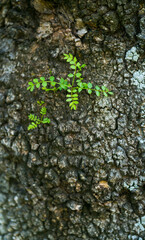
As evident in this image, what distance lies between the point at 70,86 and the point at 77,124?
29cm

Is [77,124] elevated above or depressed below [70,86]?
below

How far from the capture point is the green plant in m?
1.59

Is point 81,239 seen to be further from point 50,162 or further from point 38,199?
point 50,162

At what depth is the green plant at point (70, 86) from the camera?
159cm

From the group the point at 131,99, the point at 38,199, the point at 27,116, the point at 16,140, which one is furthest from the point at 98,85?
the point at 38,199

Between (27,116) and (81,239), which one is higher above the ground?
(27,116)

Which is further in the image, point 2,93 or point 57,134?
point 2,93

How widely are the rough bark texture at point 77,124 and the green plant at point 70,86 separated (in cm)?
5

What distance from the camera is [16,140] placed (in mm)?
1832

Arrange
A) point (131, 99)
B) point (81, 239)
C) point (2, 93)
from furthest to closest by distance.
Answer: point (2, 93), point (81, 239), point (131, 99)

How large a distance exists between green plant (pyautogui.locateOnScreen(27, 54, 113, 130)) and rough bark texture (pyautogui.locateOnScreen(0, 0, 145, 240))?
2.2 inches

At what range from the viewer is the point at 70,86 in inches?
63.3

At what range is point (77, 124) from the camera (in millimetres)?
1697

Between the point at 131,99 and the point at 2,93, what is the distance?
1.03m
